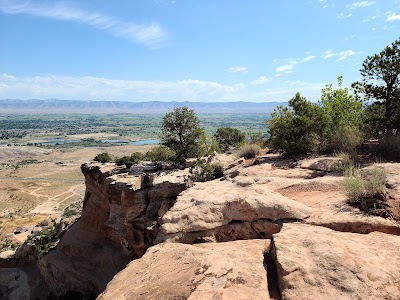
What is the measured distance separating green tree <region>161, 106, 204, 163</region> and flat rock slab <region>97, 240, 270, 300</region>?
2183 cm

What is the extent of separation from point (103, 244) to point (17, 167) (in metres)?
109

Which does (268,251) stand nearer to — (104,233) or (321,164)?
(321,164)

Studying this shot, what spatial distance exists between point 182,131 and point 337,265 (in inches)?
1002

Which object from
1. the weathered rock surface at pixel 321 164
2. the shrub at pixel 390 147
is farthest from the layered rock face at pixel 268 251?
the shrub at pixel 390 147

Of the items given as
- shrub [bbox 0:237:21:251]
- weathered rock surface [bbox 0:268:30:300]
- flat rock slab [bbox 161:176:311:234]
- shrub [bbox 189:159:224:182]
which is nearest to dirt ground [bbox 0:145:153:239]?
shrub [bbox 0:237:21:251]

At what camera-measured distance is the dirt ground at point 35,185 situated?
192 feet

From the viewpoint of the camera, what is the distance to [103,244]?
25.5 meters

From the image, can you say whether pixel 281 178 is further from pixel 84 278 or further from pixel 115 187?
pixel 84 278

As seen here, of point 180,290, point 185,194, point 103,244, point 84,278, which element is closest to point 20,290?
point 84,278

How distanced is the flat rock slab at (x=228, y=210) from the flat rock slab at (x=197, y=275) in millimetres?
1322

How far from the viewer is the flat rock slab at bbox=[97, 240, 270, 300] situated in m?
6.01

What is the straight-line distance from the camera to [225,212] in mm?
10328

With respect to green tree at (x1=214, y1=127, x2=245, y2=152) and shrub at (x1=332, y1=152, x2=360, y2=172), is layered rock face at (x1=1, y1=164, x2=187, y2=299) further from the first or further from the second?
green tree at (x1=214, y1=127, x2=245, y2=152)

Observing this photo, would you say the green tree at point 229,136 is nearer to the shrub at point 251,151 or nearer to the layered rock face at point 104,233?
the layered rock face at point 104,233
